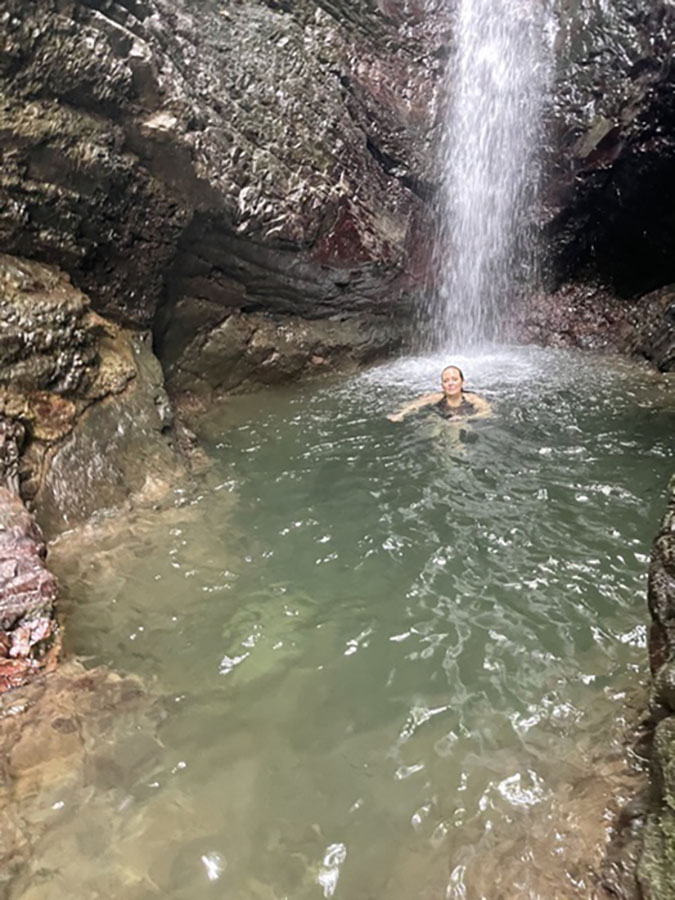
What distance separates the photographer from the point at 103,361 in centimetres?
641

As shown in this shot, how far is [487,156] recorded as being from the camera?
11.0 meters

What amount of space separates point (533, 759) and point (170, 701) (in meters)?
1.85

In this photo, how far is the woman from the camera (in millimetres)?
7551

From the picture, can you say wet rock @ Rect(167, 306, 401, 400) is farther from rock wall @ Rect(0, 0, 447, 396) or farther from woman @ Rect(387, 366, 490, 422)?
woman @ Rect(387, 366, 490, 422)

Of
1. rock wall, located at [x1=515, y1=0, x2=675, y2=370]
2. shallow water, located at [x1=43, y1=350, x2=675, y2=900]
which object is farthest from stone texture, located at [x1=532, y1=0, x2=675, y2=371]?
shallow water, located at [x1=43, y1=350, x2=675, y2=900]

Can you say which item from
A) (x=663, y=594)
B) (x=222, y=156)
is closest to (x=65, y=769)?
(x=663, y=594)

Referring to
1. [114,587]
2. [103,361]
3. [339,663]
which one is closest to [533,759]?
[339,663]

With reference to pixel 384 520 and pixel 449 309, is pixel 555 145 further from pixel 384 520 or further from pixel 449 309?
pixel 384 520

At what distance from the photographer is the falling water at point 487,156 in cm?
1069

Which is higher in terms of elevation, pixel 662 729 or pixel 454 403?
pixel 454 403

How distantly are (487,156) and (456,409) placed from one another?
19.2 ft

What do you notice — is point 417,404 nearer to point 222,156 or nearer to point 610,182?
point 222,156

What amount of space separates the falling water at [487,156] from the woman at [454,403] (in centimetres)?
362

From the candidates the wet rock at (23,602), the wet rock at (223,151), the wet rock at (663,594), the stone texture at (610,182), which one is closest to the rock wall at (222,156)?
the wet rock at (223,151)
